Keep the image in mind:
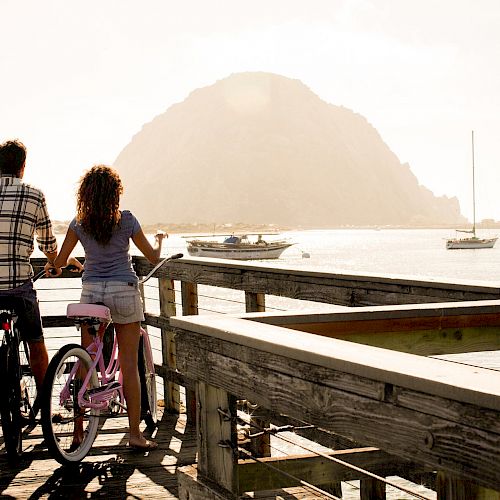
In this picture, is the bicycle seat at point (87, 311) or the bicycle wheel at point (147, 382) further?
the bicycle wheel at point (147, 382)

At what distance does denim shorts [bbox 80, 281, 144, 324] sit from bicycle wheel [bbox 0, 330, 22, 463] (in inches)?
21.4

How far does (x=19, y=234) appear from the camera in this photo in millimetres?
5102

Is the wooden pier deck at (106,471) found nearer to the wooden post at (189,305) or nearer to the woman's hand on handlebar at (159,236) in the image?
the wooden post at (189,305)

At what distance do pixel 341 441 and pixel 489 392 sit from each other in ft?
10.4

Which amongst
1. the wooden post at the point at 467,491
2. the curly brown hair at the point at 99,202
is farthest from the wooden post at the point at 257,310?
the wooden post at the point at 467,491

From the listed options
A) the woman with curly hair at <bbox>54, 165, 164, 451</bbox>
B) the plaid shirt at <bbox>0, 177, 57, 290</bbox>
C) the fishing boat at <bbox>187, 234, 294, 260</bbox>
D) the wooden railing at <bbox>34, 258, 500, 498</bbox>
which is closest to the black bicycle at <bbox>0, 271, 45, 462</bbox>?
the plaid shirt at <bbox>0, 177, 57, 290</bbox>

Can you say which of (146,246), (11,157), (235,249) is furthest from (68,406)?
(235,249)

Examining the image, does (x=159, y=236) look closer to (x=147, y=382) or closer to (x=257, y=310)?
(x=257, y=310)

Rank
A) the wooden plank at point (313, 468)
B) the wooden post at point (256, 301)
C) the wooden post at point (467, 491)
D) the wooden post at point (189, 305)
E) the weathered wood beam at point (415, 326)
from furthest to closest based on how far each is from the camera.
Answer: the wooden post at point (189, 305)
the wooden post at point (256, 301)
the wooden plank at point (313, 468)
the weathered wood beam at point (415, 326)
the wooden post at point (467, 491)

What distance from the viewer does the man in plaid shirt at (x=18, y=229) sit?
5.07m

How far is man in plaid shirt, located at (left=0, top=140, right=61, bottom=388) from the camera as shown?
16.6ft

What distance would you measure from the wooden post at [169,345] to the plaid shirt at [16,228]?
66.1 inches

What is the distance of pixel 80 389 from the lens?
4965mm

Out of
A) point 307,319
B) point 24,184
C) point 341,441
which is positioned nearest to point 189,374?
point 307,319
